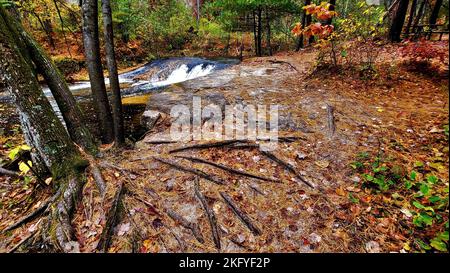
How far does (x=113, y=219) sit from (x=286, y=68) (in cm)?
939

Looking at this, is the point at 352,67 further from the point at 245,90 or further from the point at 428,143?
the point at 428,143

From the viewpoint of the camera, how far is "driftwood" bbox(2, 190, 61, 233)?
279 cm

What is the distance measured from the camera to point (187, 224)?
2754 millimetres

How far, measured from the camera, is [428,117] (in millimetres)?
4250

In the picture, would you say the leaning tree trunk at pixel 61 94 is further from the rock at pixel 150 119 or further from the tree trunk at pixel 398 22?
the tree trunk at pixel 398 22

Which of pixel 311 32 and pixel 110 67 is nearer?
pixel 110 67

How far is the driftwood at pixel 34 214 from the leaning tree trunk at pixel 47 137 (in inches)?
1.9

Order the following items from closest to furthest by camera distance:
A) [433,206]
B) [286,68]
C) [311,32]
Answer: [433,206]
[311,32]
[286,68]

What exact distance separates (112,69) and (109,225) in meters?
2.67

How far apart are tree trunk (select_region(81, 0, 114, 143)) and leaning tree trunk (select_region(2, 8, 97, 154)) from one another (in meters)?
0.51

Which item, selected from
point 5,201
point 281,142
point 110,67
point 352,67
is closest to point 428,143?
point 281,142

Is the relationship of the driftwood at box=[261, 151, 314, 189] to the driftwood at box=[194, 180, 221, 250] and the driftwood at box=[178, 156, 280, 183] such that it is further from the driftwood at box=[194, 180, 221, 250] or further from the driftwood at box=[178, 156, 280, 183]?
the driftwood at box=[194, 180, 221, 250]

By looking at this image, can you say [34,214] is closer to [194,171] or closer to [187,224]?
[187,224]

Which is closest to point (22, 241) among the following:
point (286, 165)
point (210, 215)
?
point (210, 215)
